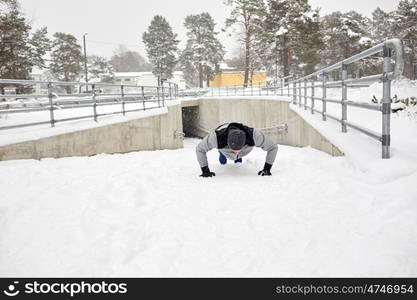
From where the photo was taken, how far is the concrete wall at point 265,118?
7.43 m

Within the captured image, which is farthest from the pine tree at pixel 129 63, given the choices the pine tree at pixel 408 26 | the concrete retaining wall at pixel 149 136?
the concrete retaining wall at pixel 149 136

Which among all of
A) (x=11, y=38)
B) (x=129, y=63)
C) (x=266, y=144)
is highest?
(x=129, y=63)

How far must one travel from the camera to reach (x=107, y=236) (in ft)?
9.71

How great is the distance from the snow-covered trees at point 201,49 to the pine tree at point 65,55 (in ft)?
49.5

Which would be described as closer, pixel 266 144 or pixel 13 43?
pixel 266 144

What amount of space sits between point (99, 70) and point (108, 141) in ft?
146

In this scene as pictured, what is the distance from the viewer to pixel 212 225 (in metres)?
3.12

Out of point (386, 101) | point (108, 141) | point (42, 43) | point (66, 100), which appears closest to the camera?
point (386, 101)

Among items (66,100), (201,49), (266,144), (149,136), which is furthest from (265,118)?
(201,49)

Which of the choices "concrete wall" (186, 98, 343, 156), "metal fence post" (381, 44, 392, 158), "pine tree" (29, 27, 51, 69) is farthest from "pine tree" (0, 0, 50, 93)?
"metal fence post" (381, 44, 392, 158)

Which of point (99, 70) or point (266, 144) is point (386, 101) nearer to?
point (266, 144)

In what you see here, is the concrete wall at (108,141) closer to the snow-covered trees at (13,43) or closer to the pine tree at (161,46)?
the snow-covered trees at (13,43)

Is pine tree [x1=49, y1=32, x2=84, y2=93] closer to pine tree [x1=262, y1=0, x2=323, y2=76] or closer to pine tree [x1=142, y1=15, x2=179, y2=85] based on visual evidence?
pine tree [x1=142, y1=15, x2=179, y2=85]

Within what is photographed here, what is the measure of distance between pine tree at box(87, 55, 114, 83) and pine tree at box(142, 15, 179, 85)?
6592 mm
